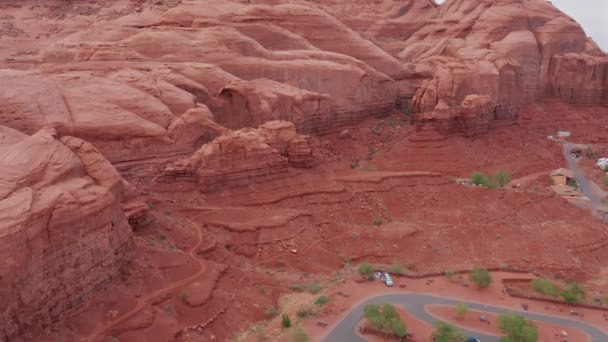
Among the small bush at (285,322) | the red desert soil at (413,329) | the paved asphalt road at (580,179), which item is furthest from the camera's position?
the paved asphalt road at (580,179)

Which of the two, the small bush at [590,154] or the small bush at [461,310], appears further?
the small bush at [590,154]

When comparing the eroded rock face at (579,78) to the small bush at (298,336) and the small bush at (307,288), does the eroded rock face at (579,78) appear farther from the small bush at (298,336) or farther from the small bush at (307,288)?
the small bush at (298,336)

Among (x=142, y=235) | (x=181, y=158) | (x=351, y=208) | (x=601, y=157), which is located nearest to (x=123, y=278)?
Result: (x=142, y=235)

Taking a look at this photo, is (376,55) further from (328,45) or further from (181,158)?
(181,158)

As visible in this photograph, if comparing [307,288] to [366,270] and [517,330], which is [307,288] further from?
[517,330]

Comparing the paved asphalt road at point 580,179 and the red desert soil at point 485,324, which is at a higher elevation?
the red desert soil at point 485,324

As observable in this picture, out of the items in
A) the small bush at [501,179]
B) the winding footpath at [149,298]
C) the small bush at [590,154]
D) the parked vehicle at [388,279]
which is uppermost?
the winding footpath at [149,298]

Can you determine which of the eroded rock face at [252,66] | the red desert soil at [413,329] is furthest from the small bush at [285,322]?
the eroded rock face at [252,66]

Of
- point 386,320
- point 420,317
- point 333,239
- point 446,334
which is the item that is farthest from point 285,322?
point 333,239
